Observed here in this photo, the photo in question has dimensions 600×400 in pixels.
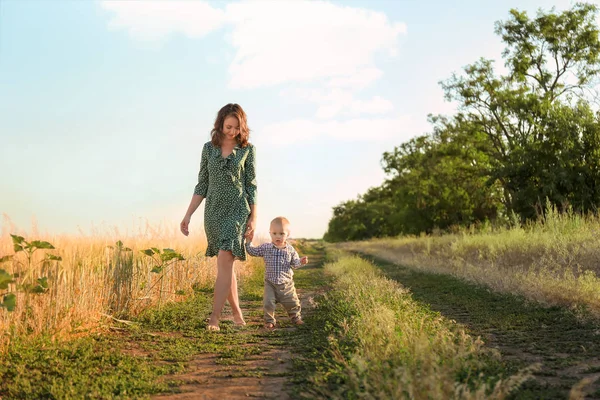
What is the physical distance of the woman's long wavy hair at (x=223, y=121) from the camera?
630 cm

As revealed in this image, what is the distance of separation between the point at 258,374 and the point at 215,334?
1.75 m

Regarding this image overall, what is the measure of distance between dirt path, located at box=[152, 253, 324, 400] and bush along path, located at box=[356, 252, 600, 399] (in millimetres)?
1672

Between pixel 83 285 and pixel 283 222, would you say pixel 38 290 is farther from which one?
pixel 283 222

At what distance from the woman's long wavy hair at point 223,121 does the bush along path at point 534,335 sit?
3324 millimetres

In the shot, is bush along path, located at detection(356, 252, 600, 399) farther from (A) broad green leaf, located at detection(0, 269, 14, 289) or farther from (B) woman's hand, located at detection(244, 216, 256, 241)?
(A) broad green leaf, located at detection(0, 269, 14, 289)

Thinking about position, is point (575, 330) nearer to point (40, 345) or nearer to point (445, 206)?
point (40, 345)

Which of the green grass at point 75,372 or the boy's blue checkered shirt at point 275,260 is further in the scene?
the boy's blue checkered shirt at point 275,260

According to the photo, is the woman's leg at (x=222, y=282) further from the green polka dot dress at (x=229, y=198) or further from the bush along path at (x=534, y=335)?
the bush along path at (x=534, y=335)

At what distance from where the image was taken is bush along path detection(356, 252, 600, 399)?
150 inches

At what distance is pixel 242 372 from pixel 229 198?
232cm

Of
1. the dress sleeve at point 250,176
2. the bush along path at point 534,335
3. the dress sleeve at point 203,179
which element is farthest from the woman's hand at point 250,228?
the bush along path at point 534,335

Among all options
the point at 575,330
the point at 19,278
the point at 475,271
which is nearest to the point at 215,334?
the point at 19,278

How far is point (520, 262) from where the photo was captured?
12078 millimetres

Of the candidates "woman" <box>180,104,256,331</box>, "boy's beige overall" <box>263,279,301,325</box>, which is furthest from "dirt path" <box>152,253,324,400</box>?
"woman" <box>180,104,256,331</box>
